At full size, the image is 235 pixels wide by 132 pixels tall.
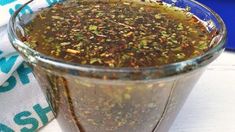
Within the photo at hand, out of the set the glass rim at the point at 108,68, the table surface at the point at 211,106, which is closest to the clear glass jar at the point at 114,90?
the glass rim at the point at 108,68

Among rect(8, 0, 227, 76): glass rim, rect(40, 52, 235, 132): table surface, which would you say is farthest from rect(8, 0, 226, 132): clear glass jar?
rect(40, 52, 235, 132): table surface

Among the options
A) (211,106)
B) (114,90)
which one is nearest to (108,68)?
(114,90)

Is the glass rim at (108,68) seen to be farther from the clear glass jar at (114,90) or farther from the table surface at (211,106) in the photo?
the table surface at (211,106)

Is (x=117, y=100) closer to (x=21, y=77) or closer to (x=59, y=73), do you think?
(x=59, y=73)

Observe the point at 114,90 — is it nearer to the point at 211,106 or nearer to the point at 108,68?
the point at 108,68

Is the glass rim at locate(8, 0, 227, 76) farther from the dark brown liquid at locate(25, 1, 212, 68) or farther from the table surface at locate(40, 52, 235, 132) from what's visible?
the table surface at locate(40, 52, 235, 132)

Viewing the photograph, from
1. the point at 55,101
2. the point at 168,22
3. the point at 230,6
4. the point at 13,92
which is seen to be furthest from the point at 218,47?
the point at 230,6
